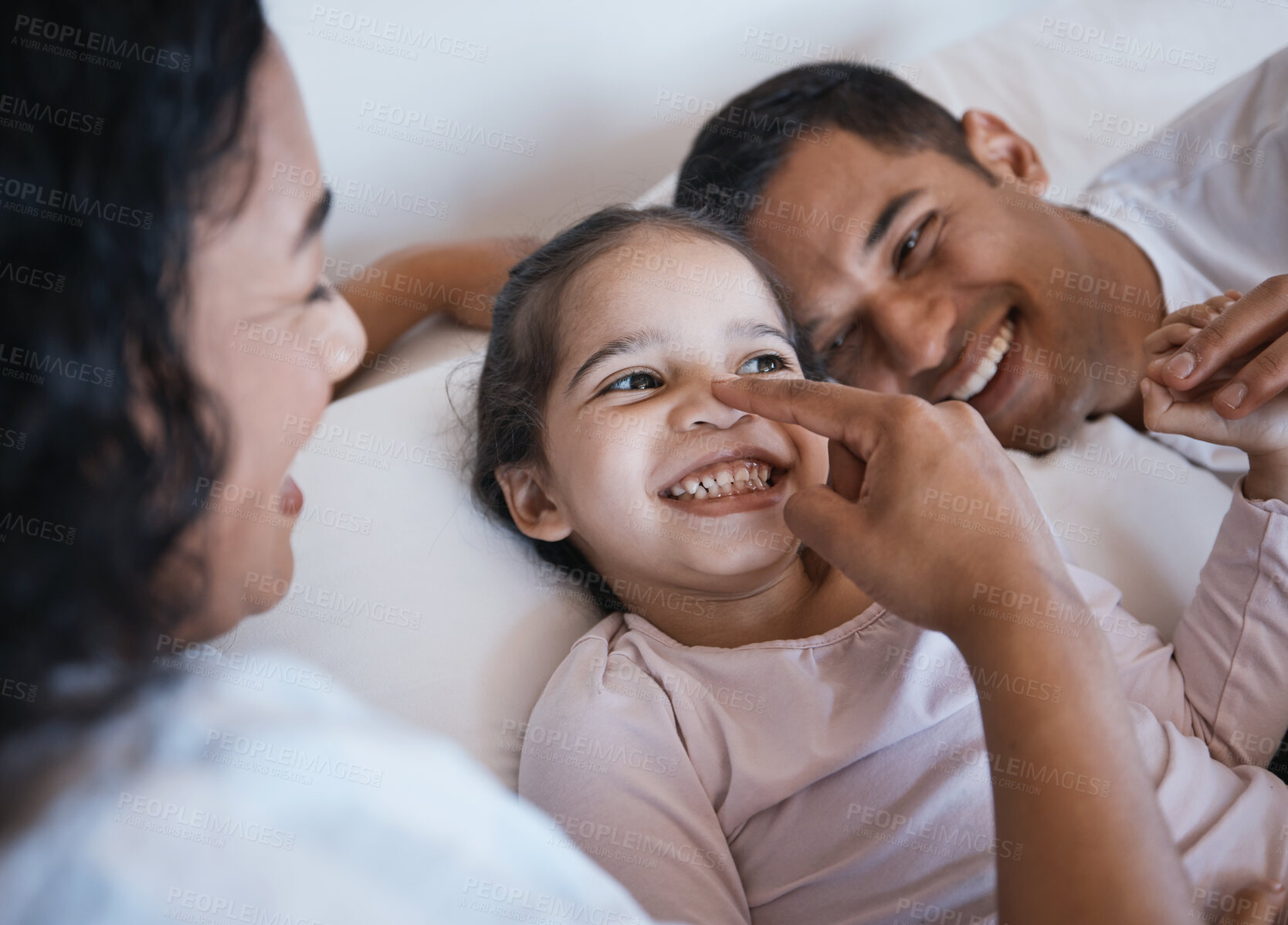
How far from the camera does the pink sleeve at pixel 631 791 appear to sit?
3.12ft

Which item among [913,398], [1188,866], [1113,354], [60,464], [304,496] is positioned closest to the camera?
[60,464]

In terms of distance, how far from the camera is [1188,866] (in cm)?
102

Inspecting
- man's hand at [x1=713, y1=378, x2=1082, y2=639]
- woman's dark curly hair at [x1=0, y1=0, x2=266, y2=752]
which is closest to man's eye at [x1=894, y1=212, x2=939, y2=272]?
man's hand at [x1=713, y1=378, x2=1082, y2=639]

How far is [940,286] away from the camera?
1.48 meters

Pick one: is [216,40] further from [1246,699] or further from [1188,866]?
[1246,699]

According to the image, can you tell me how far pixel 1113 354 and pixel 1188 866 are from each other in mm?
918

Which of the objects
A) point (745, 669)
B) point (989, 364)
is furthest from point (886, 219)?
point (745, 669)

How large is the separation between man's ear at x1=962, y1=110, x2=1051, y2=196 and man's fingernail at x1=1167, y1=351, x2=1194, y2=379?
2.58 feet

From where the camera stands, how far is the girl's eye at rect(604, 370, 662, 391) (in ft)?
3.82

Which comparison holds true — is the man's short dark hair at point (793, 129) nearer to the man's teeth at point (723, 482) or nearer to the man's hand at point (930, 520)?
the man's teeth at point (723, 482)

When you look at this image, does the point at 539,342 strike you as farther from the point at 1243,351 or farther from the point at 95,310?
the point at 1243,351

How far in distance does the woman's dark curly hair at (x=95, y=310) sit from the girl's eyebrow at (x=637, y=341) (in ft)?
2.00

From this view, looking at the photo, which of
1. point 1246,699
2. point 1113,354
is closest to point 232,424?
point 1246,699

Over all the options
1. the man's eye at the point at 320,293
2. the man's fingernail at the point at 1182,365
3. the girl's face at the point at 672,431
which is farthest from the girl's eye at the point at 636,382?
the man's fingernail at the point at 1182,365
